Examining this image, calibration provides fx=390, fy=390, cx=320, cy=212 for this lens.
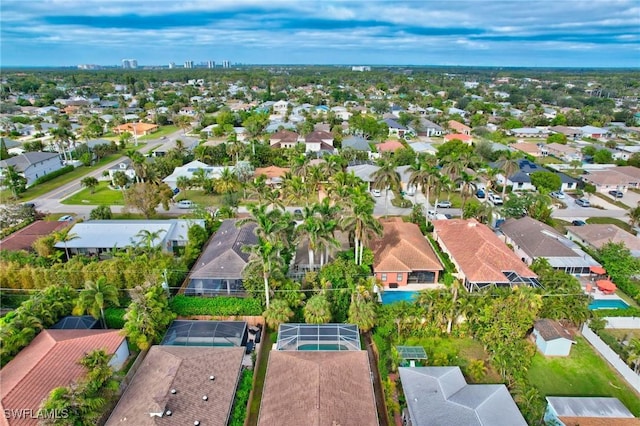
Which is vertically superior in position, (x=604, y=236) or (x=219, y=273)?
(x=604, y=236)

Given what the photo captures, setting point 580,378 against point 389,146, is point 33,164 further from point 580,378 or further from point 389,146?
point 580,378

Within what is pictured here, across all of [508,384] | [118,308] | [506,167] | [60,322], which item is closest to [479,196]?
[506,167]

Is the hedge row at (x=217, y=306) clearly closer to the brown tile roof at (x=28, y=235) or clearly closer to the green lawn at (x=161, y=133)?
the brown tile roof at (x=28, y=235)

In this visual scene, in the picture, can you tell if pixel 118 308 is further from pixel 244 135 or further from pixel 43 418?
pixel 244 135

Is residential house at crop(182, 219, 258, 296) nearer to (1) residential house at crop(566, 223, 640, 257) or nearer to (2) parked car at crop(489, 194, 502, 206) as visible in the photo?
(1) residential house at crop(566, 223, 640, 257)

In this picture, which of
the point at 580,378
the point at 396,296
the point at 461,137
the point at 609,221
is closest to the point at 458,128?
the point at 461,137

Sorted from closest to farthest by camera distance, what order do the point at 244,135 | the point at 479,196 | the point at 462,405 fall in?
1. the point at 462,405
2. the point at 479,196
3. the point at 244,135

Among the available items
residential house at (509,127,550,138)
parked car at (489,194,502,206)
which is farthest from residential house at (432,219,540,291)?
residential house at (509,127,550,138)
